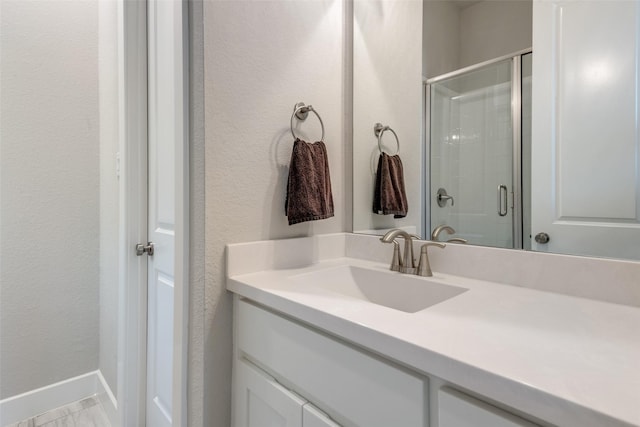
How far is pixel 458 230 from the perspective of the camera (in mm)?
1005

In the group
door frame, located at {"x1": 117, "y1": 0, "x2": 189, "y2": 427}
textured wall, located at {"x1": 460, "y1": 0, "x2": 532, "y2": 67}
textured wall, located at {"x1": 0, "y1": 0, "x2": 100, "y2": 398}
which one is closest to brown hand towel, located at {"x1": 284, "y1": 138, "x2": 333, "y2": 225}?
textured wall, located at {"x1": 460, "y1": 0, "x2": 532, "y2": 67}

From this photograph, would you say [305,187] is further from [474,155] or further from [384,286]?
[474,155]

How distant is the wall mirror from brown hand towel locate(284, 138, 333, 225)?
0.27 metres

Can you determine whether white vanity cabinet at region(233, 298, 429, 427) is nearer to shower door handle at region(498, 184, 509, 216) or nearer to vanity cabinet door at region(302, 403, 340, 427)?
vanity cabinet door at region(302, 403, 340, 427)

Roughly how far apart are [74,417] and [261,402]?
1.43 m

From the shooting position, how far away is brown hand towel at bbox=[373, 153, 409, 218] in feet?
3.95

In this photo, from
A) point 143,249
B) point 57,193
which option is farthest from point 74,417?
point 57,193

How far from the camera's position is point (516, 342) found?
1.59ft

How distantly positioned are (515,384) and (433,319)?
21cm

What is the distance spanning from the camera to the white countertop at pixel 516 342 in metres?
0.35

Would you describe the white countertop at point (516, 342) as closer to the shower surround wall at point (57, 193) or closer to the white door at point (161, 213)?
the white door at point (161, 213)

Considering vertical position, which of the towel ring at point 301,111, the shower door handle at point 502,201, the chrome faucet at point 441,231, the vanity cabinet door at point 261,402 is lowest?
the vanity cabinet door at point 261,402

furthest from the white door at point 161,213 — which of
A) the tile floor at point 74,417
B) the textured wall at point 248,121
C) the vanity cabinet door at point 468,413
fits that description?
the vanity cabinet door at point 468,413

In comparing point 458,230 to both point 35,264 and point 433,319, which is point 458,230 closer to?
point 433,319
